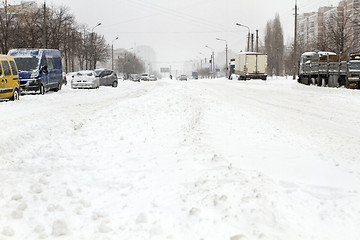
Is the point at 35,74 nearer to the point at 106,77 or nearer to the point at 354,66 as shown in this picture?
the point at 106,77

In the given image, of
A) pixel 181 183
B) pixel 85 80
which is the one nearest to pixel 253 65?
pixel 85 80

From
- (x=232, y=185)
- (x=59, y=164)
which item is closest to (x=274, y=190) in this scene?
(x=232, y=185)

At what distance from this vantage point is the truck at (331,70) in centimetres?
2466

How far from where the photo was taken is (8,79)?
667 inches

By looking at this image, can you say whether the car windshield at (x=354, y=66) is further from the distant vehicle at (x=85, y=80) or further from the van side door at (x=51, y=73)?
the van side door at (x=51, y=73)

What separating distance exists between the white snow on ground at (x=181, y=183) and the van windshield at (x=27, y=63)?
13880 millimetres

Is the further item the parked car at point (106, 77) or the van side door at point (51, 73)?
the parked car at point (106, 77)

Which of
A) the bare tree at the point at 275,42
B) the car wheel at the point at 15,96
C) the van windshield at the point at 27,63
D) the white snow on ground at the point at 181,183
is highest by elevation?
the bare tree at the point at 275,42

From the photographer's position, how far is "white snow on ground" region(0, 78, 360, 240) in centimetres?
373

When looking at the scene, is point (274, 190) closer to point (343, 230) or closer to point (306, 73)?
point (343, 230)

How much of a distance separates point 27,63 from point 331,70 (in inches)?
836

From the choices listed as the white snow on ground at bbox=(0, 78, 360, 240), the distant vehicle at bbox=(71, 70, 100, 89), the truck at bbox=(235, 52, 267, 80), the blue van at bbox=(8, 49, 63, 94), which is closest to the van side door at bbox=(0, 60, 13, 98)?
the blue van at bbox=(8, 49, 63, 94)

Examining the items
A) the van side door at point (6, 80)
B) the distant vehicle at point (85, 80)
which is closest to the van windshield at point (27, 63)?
the van side door at point (6, 80)

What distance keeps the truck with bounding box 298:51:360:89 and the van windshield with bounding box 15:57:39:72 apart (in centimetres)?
2022
